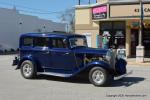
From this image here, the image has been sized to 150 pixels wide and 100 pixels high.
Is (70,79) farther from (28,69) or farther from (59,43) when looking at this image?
(28,69)

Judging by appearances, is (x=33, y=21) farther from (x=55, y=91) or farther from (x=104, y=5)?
(x=55, y=91)

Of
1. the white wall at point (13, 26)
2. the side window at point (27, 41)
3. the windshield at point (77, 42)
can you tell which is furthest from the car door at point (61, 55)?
the white wall at point (13, 26)

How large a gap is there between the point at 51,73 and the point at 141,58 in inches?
450

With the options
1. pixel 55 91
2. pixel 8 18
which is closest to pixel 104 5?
pixel 55 91

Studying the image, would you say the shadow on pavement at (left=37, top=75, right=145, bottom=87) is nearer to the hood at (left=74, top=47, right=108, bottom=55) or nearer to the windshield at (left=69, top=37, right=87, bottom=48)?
the hood at (left=74, top=47, right=108, bottom=55)

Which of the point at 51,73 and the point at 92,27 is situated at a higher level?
the point at 92,27

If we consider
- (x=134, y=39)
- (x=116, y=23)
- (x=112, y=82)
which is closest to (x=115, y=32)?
(x=116, y=23)

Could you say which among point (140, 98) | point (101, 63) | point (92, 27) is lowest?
point (140, 98)

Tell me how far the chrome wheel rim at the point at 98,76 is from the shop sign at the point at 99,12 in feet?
51.9

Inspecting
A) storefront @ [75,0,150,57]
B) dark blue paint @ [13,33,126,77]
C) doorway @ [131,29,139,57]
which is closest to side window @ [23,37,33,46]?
dark blue paint @ [13,33,126,77]

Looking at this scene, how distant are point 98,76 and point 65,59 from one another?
1.59m

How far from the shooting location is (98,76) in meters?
13.4

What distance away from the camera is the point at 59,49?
1445cm

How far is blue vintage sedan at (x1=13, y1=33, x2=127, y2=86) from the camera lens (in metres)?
13.4
